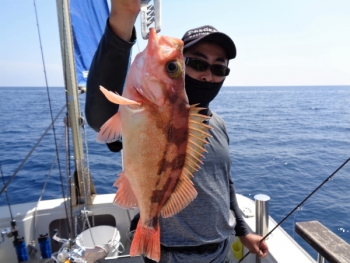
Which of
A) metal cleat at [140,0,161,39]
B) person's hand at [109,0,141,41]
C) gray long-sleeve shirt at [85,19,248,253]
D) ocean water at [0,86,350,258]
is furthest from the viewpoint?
ocean water at [0,86,350,258]

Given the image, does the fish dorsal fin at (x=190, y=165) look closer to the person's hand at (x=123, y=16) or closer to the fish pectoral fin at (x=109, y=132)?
the fish pectoral fin at (x=109, y=132)

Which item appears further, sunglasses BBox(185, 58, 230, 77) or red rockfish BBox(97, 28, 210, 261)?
sunglasses BBox(185, 58, 230, 77)

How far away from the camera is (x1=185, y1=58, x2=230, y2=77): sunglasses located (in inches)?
69.6

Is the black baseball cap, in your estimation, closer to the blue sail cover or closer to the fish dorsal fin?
the fish dorsal fin

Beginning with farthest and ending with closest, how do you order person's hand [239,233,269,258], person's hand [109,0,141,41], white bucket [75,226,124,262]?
white bucket [75,226,124,262], person's hand [239,233,269,258], person's hand [109,0,141,41]

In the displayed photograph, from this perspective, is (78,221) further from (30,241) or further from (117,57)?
(117,57)

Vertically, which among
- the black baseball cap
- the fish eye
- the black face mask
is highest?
the black baseball cap

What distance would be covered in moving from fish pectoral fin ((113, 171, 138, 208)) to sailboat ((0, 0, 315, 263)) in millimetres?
1441

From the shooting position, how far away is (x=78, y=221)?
141 inches

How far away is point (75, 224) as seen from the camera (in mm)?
3322

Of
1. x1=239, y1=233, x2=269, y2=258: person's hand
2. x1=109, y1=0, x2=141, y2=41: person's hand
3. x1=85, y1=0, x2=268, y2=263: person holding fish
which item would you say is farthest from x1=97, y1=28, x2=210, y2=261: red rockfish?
x1=239, y1=233, x2=269, y2=258: person's hand

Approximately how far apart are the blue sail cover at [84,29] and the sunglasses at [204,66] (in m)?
3.12

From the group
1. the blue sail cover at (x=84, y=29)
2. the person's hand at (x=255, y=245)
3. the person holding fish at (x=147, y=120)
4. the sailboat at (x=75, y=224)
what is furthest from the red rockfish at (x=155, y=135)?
the blue sail cover at (x=84, y=29)

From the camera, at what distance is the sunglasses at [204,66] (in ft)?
5.80
